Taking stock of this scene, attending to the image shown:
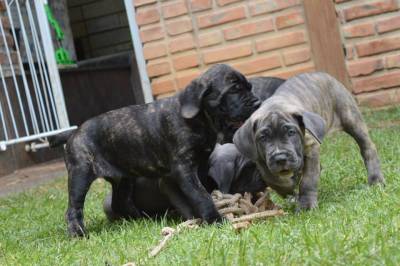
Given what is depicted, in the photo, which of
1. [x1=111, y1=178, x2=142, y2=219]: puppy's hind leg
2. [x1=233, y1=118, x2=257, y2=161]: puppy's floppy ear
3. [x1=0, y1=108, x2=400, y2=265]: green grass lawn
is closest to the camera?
[x1=0, y1=108, x2=400, y2=265]: green grass lawn

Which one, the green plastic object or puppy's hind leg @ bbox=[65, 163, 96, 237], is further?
the green plastic object

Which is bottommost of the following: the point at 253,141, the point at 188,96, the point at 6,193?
the point at 6,193

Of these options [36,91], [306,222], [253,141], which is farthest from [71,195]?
[36,91]

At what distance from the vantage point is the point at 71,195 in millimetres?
5199

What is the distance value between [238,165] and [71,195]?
119 cm

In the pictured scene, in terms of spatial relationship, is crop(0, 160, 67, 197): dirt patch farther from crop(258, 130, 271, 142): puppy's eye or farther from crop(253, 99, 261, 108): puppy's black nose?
crop(258, 130, 271, 142): puppy's eye

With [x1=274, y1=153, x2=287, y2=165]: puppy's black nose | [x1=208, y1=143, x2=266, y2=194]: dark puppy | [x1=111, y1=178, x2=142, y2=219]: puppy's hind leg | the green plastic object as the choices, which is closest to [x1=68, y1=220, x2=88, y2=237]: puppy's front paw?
[x1=111, y1=178, x2=142, y2=219]: puppy's hind leg

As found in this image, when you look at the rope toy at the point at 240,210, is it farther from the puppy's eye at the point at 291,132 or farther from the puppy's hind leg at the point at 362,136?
the puppy's hind leg at the point at 362,136

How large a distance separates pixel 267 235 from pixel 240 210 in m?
1.07

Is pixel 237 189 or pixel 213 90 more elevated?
pixel 213 90

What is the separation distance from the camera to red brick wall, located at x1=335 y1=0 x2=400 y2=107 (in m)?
8.62

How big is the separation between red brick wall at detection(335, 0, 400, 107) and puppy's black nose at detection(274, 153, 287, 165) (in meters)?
4.62

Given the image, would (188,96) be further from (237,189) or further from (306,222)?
(306,222)

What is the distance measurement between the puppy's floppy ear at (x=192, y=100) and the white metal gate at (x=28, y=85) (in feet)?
15.9
